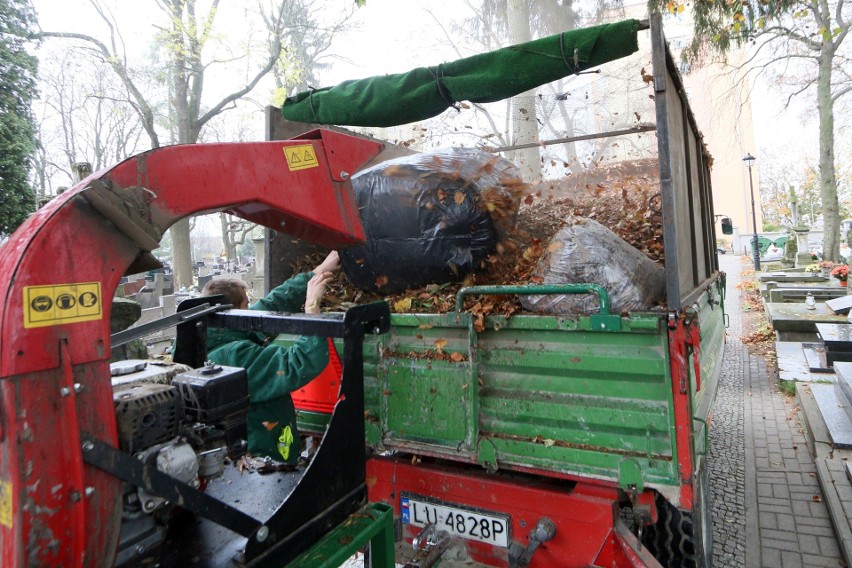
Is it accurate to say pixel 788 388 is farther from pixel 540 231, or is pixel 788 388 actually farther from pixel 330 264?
pixel 330 264

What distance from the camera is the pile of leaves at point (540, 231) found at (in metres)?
2.66

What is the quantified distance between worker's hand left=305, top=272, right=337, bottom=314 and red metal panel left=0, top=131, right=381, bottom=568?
129cm

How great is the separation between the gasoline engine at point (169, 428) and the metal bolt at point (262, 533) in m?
0.26

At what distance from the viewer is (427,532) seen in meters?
2.40

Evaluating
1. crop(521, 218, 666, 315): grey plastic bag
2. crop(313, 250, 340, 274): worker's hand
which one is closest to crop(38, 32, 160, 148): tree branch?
crop(313, 250, 340, 274): worker's hand

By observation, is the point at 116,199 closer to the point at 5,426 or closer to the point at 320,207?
the point at 5,426

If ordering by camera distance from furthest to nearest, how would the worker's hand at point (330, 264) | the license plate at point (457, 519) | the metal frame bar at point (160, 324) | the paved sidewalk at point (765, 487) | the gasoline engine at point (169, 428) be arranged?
the paved sidewalk at point (765, 487), the worker's hand at point (330, 264), the license plate at point (457, 519), the metal frame bar at point (160, 324), the gasoline engine at point (169, 428)

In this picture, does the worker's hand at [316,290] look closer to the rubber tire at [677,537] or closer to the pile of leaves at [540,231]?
the pile of leaves at [540,231]

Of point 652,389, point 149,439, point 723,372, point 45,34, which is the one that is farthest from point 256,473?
point 45,34

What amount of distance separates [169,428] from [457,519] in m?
1.42

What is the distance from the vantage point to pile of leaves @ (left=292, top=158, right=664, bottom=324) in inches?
105

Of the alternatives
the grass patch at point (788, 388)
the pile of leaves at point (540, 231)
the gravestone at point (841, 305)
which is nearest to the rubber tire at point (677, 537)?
the pile of leaves at point (540, 231)

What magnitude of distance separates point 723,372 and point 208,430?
27.4 feet

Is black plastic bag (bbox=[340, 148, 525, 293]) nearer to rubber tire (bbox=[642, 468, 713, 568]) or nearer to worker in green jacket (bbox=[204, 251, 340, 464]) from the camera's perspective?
worker in green jacket (bbox=[204, 251, 340, 464])
